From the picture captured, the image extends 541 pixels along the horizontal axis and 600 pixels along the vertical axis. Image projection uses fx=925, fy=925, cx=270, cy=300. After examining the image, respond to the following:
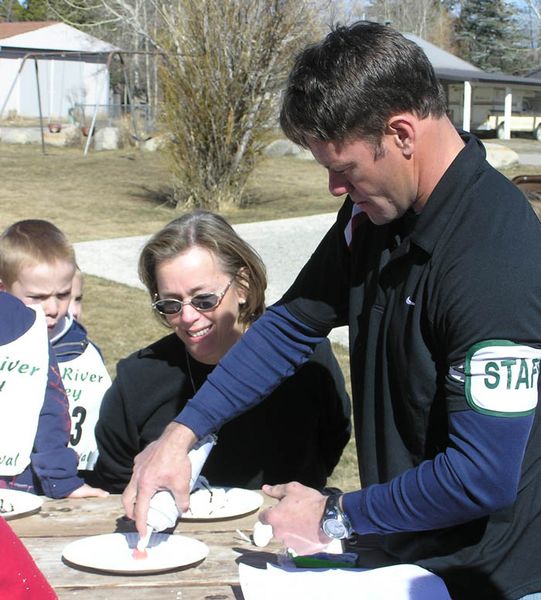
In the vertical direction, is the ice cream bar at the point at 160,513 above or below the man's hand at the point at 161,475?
below

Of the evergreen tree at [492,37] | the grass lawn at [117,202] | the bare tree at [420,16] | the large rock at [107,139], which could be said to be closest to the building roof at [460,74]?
the evergreen tree at [492,37]

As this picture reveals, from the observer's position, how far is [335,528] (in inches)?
72.4

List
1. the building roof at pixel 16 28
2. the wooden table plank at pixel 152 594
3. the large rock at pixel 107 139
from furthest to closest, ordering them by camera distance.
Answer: the building roof at pixel 16 28 → the large rock at pixel 107 139 → the wooden table plank at pixel 152 594

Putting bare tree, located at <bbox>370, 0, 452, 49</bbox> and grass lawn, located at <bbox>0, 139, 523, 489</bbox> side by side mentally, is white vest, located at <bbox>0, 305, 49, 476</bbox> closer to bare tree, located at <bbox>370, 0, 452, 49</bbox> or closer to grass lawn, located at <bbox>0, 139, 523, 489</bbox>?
grass lawn, located at <bbox>0, 139, 523, 489</bbox>

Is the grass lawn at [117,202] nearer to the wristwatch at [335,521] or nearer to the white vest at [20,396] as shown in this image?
the white vest at [20,396]

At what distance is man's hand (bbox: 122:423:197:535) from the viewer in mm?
2084

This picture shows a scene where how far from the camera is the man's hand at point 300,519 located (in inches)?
73.9

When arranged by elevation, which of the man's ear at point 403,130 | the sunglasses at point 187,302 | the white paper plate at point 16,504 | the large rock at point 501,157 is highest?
the man's ear at point 403,130

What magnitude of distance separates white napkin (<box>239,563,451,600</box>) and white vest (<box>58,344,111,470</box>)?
1.40 m

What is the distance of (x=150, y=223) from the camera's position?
12.9 meters

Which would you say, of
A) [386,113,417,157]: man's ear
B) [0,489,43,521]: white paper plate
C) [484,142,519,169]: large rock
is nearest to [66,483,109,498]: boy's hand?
[0,489,43,521]: white paper plate

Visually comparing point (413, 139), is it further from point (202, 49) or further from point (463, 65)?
point (463, 65)

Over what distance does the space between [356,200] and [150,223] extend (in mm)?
11230

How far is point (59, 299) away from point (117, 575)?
4.76 feet
